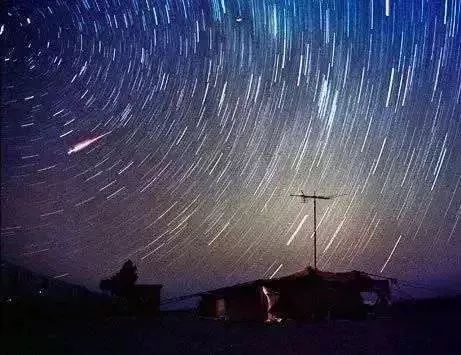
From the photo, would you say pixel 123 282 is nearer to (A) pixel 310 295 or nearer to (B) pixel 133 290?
(B) pixel 133 290

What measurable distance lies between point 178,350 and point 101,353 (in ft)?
5.50

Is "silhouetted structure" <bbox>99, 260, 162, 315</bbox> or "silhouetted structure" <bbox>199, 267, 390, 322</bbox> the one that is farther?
"silhouetted structure" <bbox>99, 260, 162, 315</bbox>

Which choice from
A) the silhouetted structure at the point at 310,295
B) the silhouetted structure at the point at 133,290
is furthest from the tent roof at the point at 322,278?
the silhouetted structure at the point at 133,290

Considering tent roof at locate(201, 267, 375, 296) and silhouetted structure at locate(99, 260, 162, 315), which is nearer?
tent roof at locate(201, 267, 375, 296)

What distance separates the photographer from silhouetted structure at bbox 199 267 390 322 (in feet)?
67.4

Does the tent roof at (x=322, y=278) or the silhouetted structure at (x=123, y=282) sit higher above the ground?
the tent roof at (x=322, y=278)

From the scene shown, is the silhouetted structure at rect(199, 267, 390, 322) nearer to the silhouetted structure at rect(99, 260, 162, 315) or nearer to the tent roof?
the tent roof

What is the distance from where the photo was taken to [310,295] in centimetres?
2059

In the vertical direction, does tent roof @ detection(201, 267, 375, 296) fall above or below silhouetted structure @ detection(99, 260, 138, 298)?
above

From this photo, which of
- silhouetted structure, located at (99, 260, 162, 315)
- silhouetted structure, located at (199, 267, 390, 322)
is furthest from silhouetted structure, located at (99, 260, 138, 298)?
silhouetted structure, located at (199, 267, 390, 322)

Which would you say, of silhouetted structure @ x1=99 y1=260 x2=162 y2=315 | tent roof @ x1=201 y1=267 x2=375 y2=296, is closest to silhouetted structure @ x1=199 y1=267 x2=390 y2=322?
tent roof @ x1=201 y1=267 x2=375 y2=296

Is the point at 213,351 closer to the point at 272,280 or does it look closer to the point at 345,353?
the point at 345,353

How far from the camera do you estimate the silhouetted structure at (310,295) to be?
2053 cm

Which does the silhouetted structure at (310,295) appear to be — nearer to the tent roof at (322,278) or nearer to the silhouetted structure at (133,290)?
the tent roof at (322,278)
